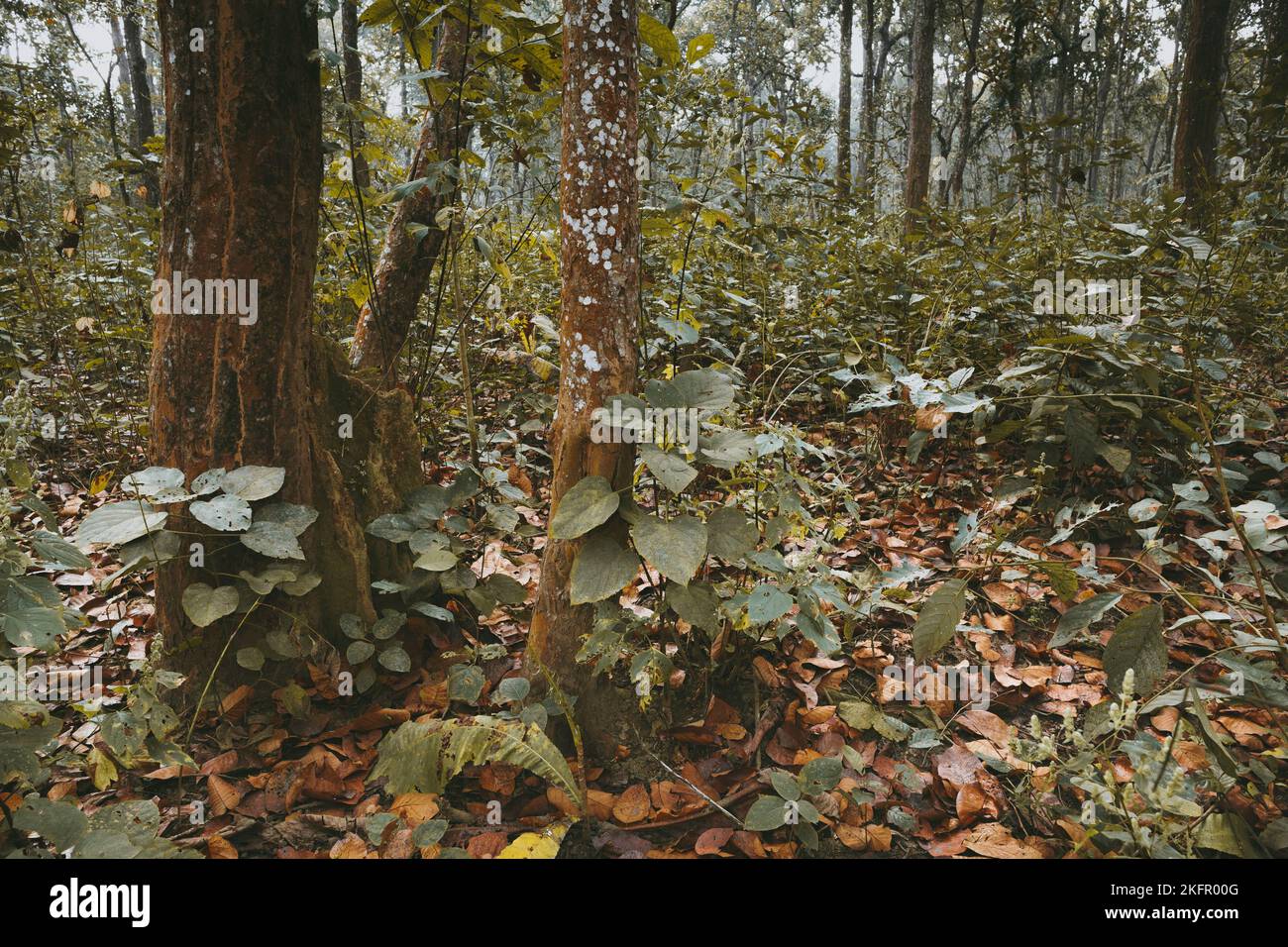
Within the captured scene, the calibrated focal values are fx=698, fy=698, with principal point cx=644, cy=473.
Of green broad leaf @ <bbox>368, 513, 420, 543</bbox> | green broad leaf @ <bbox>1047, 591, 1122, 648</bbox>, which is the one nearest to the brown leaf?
green broad leaf @ <bbox>368, 513, 420, 543</bbox>

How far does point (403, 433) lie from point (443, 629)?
30.0 inches

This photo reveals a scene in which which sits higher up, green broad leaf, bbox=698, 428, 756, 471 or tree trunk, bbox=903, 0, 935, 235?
tree trunk, bbox=903, 0, 935, 235

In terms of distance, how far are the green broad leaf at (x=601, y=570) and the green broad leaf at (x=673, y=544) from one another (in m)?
0.09

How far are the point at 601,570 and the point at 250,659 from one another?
4.13 ft

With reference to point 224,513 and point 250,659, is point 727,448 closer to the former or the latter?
→ point 224,513

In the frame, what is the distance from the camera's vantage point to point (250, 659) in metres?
2.22

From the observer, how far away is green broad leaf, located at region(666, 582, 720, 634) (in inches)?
74.1

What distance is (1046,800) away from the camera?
6.17 feet

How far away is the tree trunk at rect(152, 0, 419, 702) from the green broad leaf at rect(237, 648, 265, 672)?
7 centimetres

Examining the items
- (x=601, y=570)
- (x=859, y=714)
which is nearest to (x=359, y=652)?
(x=601, y=570)

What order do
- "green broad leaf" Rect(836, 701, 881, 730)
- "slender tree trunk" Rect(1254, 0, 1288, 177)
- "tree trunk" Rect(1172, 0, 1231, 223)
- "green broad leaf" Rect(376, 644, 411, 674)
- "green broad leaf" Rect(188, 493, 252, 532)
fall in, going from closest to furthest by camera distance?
"green broad leaf" Rect(188, 493, 252, 532), "green broad leaf" Rect(836, 701, 881, 730), "green broad leaf" Rect(376, 644, 411, 674), "slender tree trunk" Rect(1254, 0, 1288, 177), "tree trunk" Rect(1172, 0, 1231, 223)

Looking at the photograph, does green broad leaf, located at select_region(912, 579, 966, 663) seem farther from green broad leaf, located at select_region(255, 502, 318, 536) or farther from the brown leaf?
green broad leaf, located at select_region(255, 502, 318, 536)

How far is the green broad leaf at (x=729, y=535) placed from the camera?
1.82 meters
